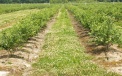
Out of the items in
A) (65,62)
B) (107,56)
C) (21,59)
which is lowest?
(107,56)

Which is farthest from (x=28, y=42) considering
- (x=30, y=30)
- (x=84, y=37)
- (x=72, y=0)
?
(x=72, y=0)

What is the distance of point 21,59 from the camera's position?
20734 millimetres

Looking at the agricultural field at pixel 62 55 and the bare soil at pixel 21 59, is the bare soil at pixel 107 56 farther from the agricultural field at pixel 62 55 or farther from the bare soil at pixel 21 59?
the bare soil at pixel 21 59

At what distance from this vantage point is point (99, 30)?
22.9 meters

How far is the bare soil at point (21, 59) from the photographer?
728 inches

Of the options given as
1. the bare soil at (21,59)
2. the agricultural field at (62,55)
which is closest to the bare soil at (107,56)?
the agricultural field at (62,55)

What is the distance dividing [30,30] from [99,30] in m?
5.93

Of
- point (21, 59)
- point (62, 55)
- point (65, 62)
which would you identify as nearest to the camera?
point (65, 62)

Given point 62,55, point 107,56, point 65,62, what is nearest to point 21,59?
point 62,55

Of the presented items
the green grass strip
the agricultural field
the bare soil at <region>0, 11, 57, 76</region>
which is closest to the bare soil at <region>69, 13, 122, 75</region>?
the agricultural field

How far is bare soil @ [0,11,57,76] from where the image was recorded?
18484 millimetres

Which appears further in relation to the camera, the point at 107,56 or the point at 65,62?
the point at 107,56

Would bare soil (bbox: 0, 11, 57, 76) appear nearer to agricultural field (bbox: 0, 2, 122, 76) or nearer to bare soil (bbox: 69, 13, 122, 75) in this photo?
agricultural field (bbox: 0, 2, 122, 76)

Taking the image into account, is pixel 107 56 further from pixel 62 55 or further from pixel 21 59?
pixel 21 59
